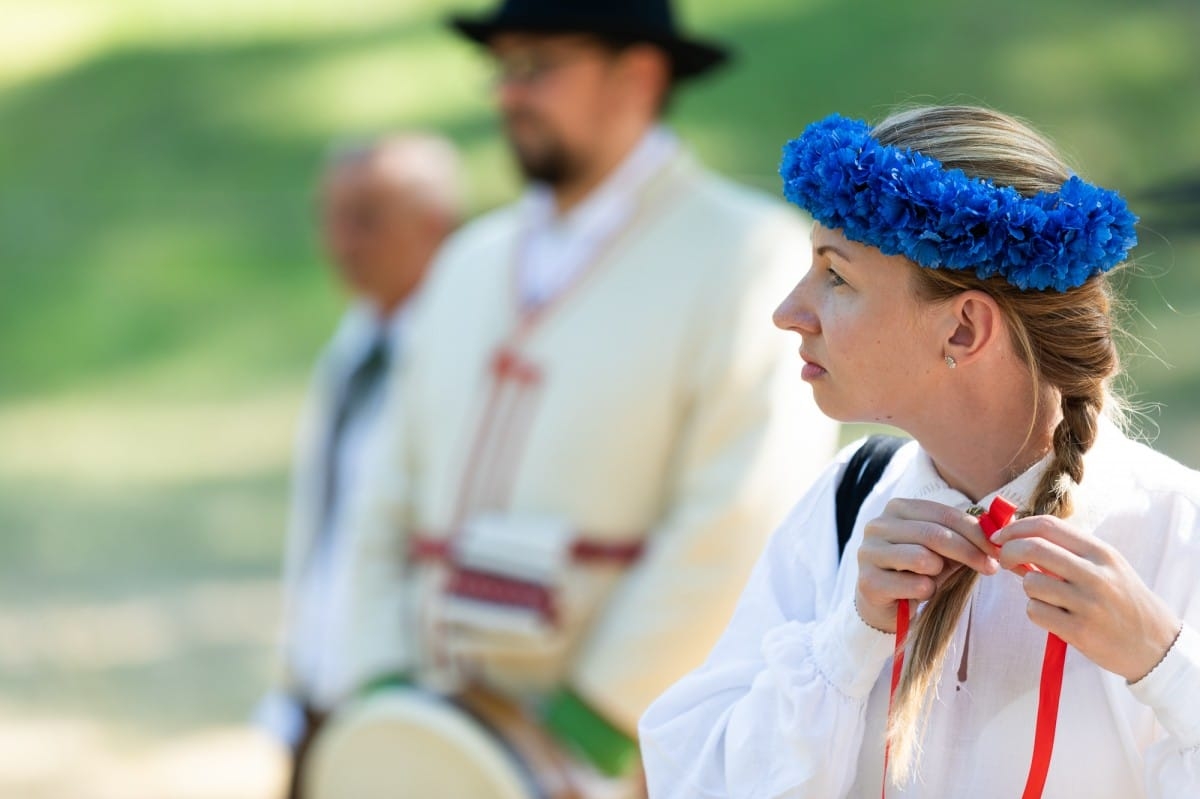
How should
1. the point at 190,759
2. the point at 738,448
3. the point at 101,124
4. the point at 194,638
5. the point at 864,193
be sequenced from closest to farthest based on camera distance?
1. the point at 864,193
2. the point at 738,448
3. the point at 190,759
4. the point at 194,638
5. the point at 101,124

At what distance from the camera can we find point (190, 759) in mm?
5883

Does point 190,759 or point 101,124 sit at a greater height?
point 101,124

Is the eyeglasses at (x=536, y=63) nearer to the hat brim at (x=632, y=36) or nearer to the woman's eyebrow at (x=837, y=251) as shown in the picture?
the hat brim at (x=632, y=36)

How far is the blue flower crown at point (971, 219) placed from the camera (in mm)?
1828

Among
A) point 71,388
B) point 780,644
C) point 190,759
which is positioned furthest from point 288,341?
point 780,644

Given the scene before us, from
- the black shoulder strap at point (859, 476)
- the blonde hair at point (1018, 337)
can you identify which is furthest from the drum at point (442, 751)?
the blonde hair at point (1018, 337)

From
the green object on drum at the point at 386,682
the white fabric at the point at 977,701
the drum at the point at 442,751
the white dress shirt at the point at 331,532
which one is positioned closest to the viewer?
the white fabric at the point at 977,701

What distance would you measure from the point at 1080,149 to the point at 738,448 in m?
7.94

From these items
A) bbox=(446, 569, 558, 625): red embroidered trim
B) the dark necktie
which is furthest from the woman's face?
the dark necktie

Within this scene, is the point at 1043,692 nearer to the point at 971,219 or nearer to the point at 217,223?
the point at 971,219

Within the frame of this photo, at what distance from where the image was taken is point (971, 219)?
183 centimetres

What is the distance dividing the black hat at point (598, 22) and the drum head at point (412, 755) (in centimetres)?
153

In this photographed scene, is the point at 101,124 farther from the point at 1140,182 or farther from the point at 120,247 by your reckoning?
the point at 1140,182

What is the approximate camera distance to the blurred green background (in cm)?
738
